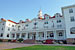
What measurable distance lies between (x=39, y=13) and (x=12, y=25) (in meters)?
21.5

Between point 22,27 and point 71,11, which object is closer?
point 71,11

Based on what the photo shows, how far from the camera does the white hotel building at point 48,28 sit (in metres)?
22.0

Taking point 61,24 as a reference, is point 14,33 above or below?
below

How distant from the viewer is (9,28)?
37.5 meters

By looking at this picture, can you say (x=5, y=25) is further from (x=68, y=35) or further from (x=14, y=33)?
(x=68, y=35)

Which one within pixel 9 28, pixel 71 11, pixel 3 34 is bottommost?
pixel 3 34

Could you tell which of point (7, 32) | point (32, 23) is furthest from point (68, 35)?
point (7, 32)

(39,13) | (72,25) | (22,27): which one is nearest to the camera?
(72,25)

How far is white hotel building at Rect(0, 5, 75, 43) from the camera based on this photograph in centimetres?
2203

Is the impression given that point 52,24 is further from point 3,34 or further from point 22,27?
point 3,34

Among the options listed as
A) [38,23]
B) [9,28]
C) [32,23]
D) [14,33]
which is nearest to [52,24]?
[38,23]

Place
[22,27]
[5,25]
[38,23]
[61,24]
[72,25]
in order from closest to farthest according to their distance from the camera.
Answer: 1. [72,25]
2. [61,24]
3. [38,23]
4. [5,25]
5. [22,27]

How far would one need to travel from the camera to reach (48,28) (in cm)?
2792

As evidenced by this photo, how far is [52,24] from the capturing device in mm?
30609
